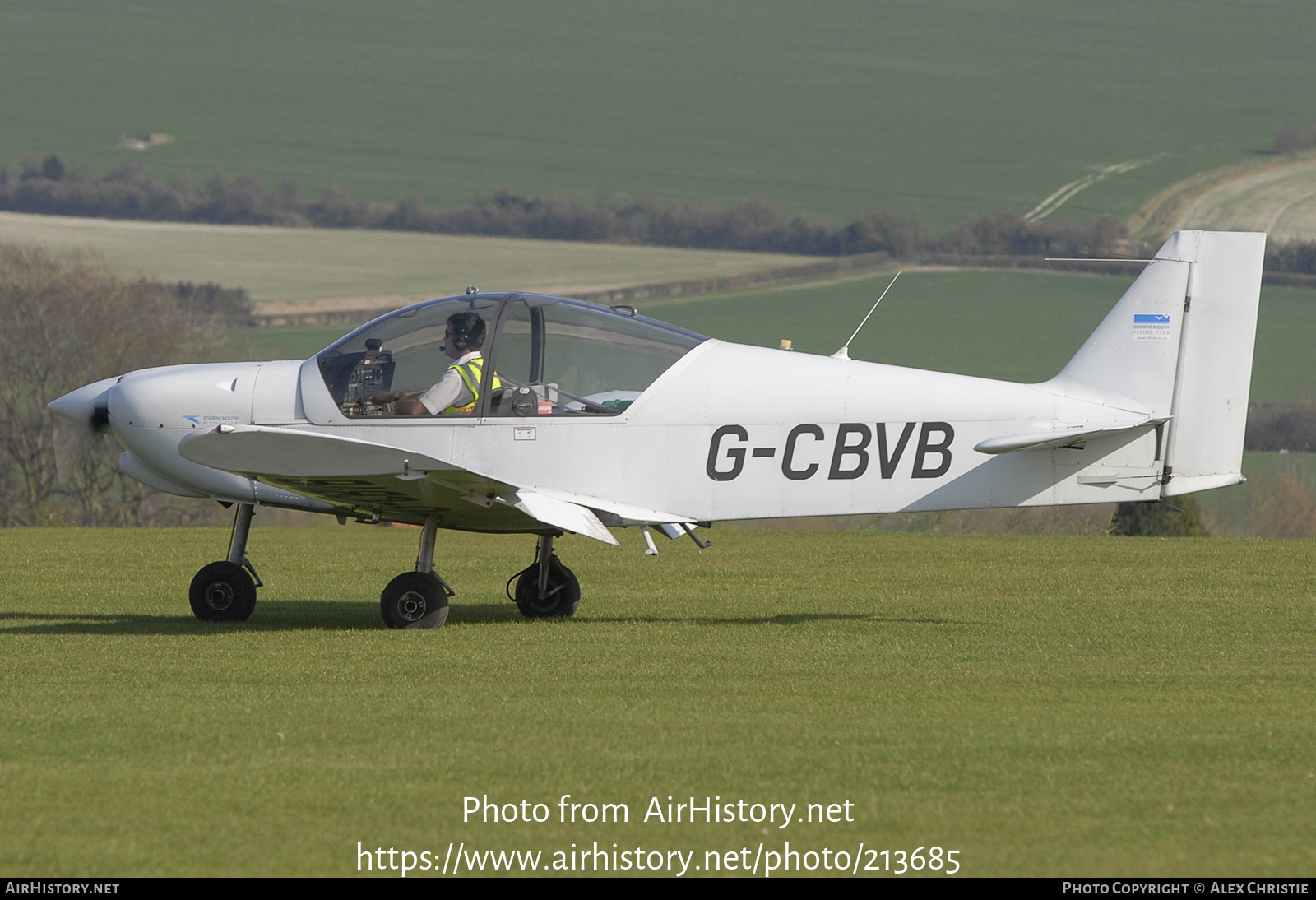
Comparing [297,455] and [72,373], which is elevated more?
[297,455]

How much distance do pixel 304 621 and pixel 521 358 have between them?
2619mm

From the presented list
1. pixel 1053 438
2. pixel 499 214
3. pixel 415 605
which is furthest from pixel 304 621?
pixel 499 214

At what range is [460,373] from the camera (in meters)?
10.1

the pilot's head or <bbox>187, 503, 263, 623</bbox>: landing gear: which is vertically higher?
the pilot's head

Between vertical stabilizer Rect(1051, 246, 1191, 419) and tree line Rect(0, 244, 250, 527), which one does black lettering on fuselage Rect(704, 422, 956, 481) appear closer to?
vertical stabilizer Rect(1051, 246, 1191, 419)

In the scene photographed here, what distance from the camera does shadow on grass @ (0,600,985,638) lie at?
1032 centimetres

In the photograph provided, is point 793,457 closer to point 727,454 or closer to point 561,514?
point 727,454

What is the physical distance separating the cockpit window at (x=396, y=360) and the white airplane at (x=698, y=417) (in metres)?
0.02

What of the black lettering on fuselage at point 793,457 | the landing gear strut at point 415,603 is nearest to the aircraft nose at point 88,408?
the landing gear strut at point 415,603

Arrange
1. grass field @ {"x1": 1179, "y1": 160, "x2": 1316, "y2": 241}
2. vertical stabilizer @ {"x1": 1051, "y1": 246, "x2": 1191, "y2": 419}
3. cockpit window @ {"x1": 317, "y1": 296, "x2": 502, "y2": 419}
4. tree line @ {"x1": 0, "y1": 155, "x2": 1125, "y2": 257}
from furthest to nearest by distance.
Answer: tree line @ {"x1": 0, "y1": 155, "x2": 1125, "y2": 257}
grass field @ {"x1": 1179, "y1": 160, "x2": 1316, "y2": 241}
cockpit window @ {"x1": 317, "y1": 296, "x2": 502, "y2": 419}
vertical stabilizer @ {"x1": 1051, "y1": 246, "x2": 1191, "y2": 419}

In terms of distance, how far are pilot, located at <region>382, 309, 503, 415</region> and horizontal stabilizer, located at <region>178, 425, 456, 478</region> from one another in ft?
2.79

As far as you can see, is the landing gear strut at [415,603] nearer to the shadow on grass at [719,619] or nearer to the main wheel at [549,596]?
the shadow on grass at [719,619]

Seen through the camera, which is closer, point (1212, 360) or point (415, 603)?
point (1212, 360)

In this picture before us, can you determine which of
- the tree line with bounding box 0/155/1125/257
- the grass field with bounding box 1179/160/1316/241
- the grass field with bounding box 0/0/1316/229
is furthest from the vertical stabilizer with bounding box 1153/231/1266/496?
the tree line with bounding box 0/155/1125/257
